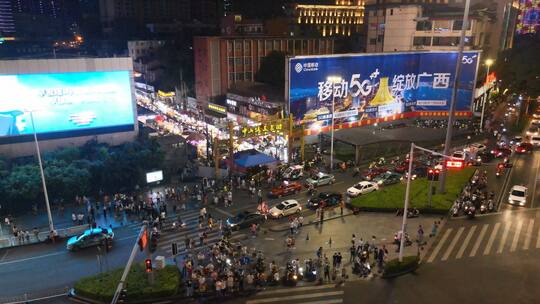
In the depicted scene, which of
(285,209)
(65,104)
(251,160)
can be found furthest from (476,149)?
(65,104)

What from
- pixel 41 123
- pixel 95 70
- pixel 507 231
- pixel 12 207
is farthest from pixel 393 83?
pixel 12 207

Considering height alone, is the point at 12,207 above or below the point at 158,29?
below

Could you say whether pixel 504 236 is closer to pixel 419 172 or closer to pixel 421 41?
pixel 419 172

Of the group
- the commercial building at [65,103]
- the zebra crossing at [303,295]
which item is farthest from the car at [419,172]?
the commercial building at [65,103]

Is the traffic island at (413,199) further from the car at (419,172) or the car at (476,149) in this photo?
the car at (476,149)

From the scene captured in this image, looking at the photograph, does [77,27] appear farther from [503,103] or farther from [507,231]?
[507,231]

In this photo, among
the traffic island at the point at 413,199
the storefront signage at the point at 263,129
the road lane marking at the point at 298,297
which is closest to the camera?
the road lane marking at the point at 298,297
